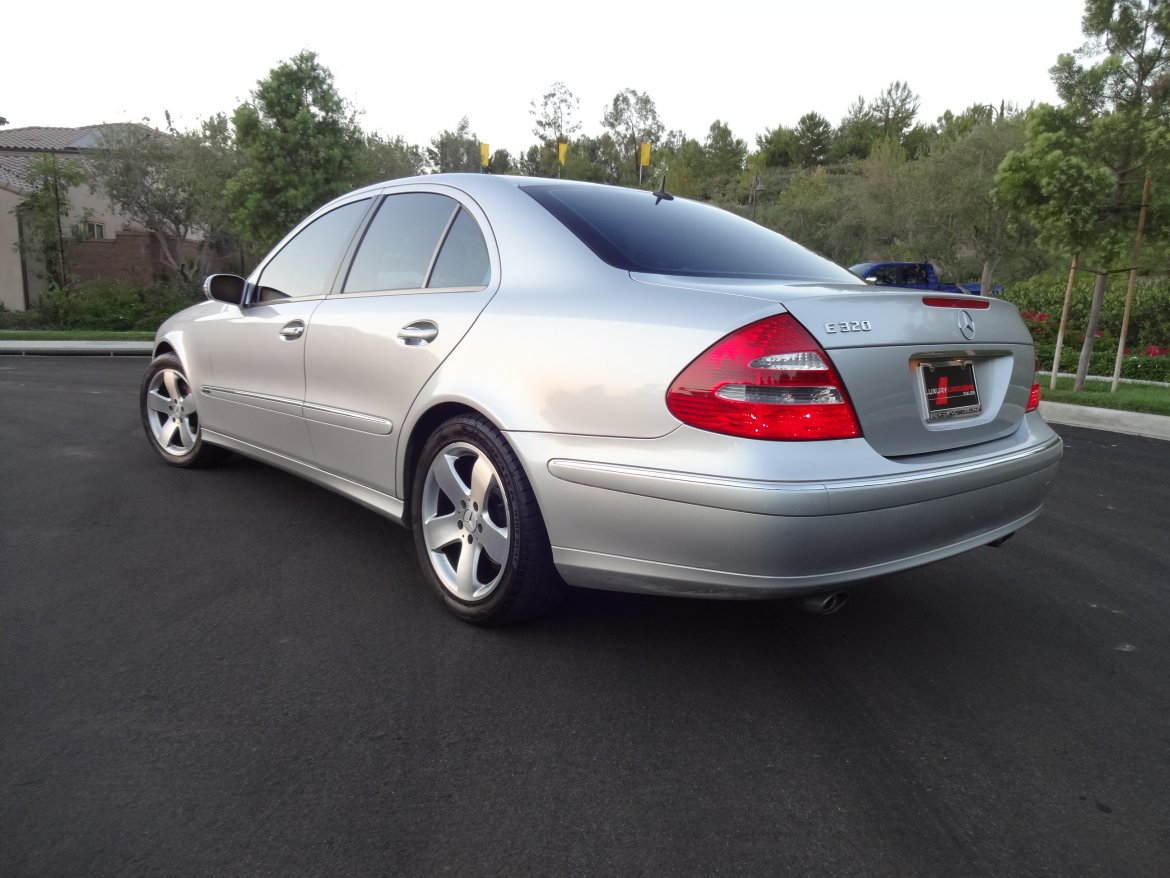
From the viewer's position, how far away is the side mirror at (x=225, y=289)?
14.7 feet

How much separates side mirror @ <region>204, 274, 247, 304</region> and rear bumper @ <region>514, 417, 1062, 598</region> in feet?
8.47

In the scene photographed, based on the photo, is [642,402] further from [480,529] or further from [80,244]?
[80,244]

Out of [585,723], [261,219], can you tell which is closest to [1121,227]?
[585,723]

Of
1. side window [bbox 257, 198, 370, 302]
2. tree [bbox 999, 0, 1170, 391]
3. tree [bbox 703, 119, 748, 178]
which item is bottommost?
side window [bbox 257, 198, 370, 302]

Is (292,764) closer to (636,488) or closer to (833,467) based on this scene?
(636,488)

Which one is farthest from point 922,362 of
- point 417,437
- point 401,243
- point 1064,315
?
point 1064,315

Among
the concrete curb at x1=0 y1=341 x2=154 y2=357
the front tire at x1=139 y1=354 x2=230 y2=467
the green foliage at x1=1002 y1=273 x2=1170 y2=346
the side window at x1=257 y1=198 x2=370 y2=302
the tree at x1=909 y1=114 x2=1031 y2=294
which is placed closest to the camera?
the side window at x1=257 y1=198 x2=370 y2=302

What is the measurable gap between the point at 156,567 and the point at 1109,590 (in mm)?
3903

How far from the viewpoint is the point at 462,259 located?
10.5 ft

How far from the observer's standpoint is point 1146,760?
2277mm

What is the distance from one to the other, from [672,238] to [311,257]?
1.89m

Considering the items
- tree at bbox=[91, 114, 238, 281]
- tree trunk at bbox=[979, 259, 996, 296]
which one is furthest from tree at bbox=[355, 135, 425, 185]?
tree trunk at bbox=[979, 259, 996, 296]

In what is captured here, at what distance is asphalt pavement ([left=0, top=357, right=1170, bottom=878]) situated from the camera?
188 centimetres

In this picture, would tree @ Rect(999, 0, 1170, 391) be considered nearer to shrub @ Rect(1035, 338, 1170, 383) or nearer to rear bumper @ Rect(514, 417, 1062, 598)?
shrub @ Rect(1035, 338, 1170, 383)
